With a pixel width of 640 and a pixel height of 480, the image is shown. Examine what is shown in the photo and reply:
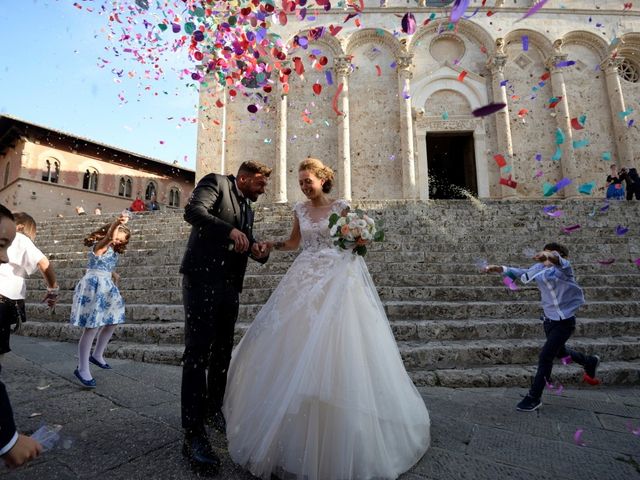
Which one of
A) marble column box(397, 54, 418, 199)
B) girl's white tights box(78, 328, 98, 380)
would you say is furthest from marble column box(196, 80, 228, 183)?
girl's white tights box(78, 328, 98, 380)

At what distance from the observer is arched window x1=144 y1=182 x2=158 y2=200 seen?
30639 millimetres

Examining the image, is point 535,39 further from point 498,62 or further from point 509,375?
point 509,375

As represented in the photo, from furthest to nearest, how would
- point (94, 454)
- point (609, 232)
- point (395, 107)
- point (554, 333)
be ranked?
1. point (395, 107)
2. point (609, 232)
3. point (554, 333)
4. point (94, 454)

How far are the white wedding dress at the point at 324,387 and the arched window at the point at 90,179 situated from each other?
98.9 ft

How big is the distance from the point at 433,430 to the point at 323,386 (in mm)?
1205

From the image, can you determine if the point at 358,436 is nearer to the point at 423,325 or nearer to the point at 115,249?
the point at 423,325

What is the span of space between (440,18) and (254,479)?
1921cm

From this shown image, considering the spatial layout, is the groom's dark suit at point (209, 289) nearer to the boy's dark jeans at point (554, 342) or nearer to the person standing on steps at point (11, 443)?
the person standing on steps at point (11, 443)

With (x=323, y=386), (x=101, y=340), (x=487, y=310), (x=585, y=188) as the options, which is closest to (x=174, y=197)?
(x=585, y=188)

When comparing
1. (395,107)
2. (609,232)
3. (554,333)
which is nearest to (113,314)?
(554,333)

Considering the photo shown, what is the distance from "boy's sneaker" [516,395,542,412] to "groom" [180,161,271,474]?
259 cm

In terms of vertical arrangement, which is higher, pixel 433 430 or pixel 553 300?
pixel 553 300

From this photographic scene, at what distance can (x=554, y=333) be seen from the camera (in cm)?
341

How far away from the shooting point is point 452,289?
18.8ft
